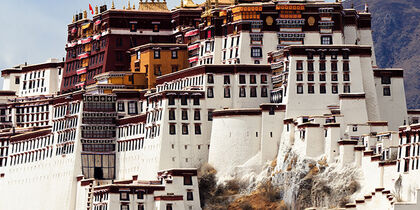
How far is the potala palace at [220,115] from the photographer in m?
152

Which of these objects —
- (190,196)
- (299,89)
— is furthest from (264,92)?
(190,196)

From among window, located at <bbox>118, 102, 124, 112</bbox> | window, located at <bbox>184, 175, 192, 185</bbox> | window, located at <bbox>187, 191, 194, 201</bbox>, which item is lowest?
window, located at <bbox>187, 191, 194, 201</bbox>

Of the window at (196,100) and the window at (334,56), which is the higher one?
the window at (334,56)

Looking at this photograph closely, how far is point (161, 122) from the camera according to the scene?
6501 inches

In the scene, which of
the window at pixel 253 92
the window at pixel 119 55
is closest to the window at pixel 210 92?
the window at pixel 253 92

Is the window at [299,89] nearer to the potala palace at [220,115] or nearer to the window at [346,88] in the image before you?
the potala palace at [220,115]

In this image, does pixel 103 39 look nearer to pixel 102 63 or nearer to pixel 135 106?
pixel 102 63

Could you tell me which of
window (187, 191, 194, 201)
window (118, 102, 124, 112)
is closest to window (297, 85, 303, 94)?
window (187, 191, 194, 201)

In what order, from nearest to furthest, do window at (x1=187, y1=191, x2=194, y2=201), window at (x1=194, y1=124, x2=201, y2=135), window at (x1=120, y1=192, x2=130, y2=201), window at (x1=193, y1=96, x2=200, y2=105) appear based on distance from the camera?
1. window at (x1=187, y1=191, x2=194, y2=201)
2. window at (x1=120, y1=192, x2=130, y2=201)
3. window at (x1=194, y1=124, x2=201, y2=135)
4. window at (x1=193, y1=96, x2=200, y2=105)

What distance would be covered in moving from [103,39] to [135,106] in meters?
18.5

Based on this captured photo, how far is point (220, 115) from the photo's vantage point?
16175cm

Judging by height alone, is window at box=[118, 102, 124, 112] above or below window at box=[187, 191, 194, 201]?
above

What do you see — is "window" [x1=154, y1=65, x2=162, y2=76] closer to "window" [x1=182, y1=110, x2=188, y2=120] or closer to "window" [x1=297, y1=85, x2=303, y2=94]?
Result: "window" [x1=182, y1=110, x2=188, y2=120]

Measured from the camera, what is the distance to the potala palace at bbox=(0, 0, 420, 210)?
152 meters
